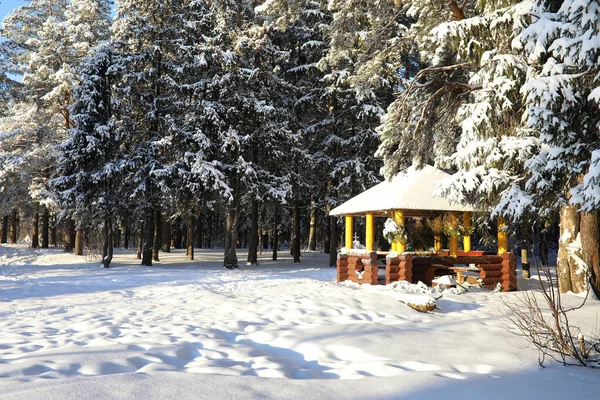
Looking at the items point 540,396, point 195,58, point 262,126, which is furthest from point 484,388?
point 195,58

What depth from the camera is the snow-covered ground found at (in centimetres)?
402

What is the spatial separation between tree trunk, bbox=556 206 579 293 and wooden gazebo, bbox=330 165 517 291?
1.56m

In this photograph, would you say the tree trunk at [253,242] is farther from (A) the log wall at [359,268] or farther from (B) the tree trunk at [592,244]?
(B) the tree trunk at [592,244]

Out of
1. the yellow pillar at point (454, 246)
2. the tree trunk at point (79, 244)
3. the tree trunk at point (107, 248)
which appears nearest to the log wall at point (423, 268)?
the yellow pillar at point (454, 246)

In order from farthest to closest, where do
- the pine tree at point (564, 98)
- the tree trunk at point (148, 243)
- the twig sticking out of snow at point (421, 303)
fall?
1. the tree trunk at point (148, 243)
2. the twig sticking out of snow at point (421, 303)
3. the pine tree at point (564, 98)

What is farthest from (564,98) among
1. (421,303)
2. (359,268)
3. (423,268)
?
(359,268)

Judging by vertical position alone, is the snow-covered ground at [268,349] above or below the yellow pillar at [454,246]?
below

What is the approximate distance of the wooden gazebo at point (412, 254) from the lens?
12609 millimetres

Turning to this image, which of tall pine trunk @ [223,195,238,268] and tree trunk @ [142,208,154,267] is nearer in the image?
tall pine trunk @ [223,195,238,268]

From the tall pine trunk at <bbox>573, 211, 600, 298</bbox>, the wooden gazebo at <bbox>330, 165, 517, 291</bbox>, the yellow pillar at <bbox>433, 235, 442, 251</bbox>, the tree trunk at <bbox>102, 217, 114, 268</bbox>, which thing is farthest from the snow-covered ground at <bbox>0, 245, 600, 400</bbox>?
the tree trunk at <bbox>102, 217, 114, 268</bbox>

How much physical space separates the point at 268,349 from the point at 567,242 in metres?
8.52

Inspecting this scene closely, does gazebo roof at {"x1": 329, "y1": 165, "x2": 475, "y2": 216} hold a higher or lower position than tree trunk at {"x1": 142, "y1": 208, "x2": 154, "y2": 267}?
higher

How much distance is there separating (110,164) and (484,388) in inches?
705

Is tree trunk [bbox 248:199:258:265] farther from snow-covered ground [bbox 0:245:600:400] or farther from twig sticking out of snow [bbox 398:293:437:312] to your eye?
twig sticking out of snow [bbox 398:293:437:312]
